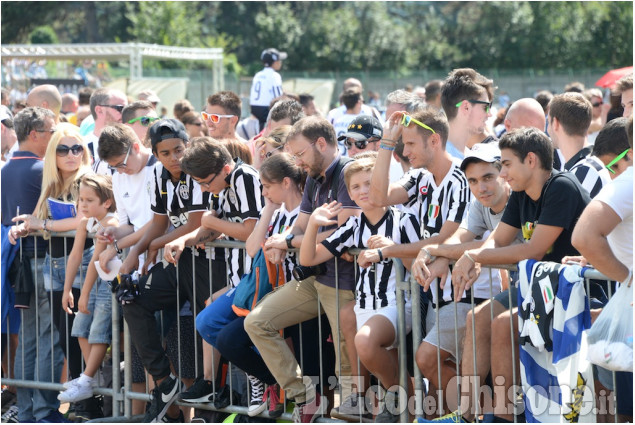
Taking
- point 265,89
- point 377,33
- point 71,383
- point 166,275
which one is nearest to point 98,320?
point 71,383

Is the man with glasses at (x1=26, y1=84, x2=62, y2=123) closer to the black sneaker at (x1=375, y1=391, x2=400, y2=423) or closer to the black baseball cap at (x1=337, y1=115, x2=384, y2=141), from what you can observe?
the black baseball cap at (x1=337, y1=115, x2=384, y2=141)

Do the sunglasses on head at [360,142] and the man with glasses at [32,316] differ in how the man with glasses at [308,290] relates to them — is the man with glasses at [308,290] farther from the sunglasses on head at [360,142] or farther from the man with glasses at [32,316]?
the man with glasses at [32,316]

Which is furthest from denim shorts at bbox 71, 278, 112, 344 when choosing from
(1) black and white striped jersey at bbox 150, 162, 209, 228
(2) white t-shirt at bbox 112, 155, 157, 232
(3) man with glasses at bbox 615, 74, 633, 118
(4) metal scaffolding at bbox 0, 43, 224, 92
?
(4) metal scaffolding at bbox 0, 43, 224, 92

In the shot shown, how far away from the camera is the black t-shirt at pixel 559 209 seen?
4871 millimetres

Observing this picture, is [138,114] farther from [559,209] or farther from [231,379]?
[559,209]

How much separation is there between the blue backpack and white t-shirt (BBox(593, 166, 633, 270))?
94.4 inches

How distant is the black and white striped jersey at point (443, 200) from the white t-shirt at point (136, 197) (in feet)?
7.63

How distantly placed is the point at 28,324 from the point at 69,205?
110 centimetres

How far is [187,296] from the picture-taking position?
6.80 meters

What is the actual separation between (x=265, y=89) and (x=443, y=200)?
8117mm

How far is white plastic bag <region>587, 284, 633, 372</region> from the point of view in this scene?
4.27 meters

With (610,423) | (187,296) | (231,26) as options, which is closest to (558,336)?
(610,423)

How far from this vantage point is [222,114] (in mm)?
8492

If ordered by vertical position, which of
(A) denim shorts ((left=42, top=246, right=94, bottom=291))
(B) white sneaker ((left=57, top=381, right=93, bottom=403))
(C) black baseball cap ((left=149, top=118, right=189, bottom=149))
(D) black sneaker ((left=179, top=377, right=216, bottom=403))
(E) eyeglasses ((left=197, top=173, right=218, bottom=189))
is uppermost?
(C) black baseball cap ((left=149, top=118, right=189, bottom=149))
